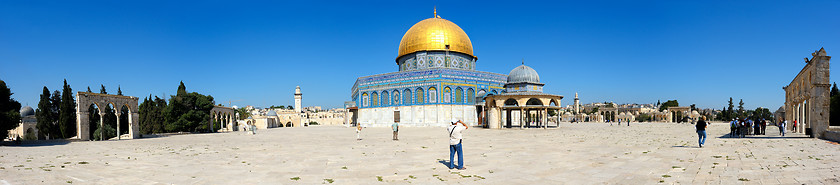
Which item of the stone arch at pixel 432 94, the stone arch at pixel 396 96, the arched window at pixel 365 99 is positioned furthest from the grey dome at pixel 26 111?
the stone arch at pixel 432 94

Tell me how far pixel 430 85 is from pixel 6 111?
31453mm

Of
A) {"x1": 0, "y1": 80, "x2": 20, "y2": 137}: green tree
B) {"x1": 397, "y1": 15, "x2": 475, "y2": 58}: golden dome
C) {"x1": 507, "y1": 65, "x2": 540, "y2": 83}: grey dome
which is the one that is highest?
{"x1": 397, "y1": 15, "x2": 475, "y2": 58}: golden dome

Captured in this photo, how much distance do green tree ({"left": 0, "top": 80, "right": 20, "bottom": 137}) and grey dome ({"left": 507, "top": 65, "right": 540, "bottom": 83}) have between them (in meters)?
32.5

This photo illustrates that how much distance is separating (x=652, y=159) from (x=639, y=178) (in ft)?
10.9

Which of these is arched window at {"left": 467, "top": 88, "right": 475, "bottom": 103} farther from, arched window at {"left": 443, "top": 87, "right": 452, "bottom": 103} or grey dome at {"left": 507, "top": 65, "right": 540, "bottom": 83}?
grey dome at {"left": 507, "top": 65, "right": 540, "bottom": 83}

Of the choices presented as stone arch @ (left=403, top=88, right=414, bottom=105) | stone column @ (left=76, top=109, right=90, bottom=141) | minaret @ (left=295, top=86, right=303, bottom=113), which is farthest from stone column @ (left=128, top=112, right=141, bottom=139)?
minaret @ (left=295, top=86, right=303, bottom=113)

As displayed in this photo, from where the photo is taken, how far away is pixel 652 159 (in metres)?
10.3

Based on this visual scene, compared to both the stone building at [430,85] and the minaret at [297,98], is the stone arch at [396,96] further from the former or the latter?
the minaret at [297,98]

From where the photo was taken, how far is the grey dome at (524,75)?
35.8 m

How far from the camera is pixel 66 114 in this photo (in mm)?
26391

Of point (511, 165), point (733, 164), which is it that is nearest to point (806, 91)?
point (733, 164)

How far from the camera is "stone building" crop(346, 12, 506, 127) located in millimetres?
43281

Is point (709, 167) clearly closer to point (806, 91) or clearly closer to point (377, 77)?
point (806, 91)

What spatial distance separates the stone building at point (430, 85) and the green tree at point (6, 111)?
29.9 m
